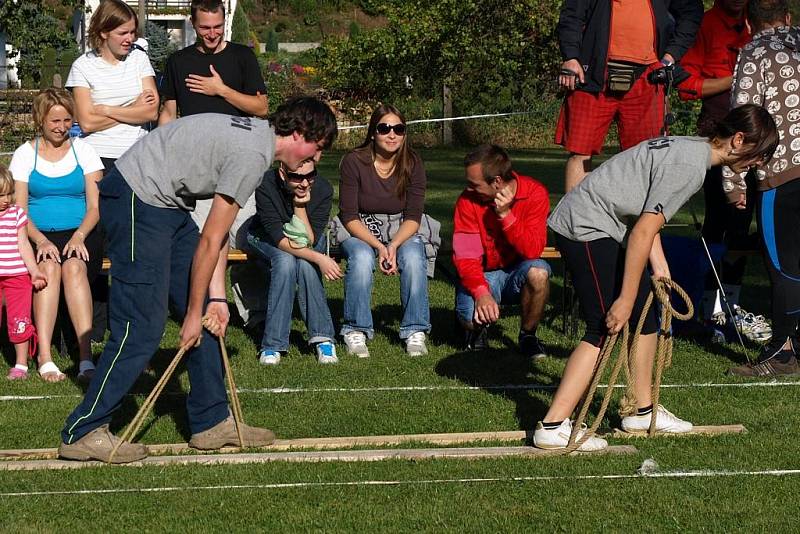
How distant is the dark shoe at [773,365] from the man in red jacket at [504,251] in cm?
122

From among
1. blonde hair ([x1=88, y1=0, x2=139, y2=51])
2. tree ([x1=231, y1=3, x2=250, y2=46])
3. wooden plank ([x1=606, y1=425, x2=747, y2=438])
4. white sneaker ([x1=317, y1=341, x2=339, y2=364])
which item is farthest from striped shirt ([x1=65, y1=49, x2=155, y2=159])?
tree ([x1=231, y1=3, x2=250, y2=46])

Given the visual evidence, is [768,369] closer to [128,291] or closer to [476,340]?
[476,340]

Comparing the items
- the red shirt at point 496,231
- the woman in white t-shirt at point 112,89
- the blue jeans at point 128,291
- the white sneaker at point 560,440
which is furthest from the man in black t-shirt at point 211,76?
the white sneaker at point 560,440

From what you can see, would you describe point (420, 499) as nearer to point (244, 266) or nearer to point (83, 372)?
point (83, 372)

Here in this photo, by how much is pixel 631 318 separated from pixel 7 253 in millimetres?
3777

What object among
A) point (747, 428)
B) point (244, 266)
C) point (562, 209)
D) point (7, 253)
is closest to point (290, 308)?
point (244, 266)

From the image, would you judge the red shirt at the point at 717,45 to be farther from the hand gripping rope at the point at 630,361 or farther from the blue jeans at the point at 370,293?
the hand gripping rope at the point at 630,361

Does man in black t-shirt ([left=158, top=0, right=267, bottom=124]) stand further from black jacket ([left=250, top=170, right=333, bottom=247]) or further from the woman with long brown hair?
the woman with long brown hair

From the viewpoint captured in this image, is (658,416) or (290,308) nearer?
(658,416)

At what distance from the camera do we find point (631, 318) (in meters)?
5.94

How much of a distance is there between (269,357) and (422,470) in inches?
94.9

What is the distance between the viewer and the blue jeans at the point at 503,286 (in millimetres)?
7773

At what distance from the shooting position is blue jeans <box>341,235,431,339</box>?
7.89 m

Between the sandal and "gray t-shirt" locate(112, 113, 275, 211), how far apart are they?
220 cm
